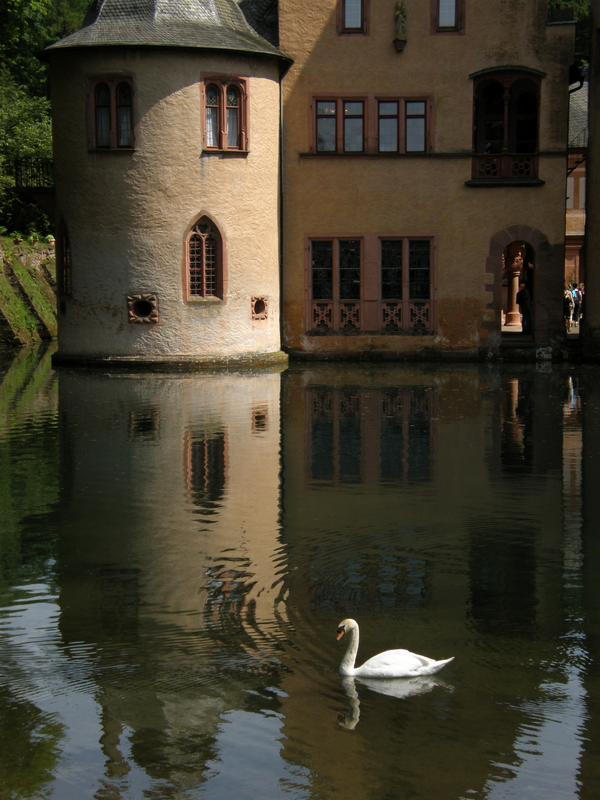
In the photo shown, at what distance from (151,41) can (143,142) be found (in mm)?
2241

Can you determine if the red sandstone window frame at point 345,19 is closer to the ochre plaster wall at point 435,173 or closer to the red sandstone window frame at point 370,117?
the ochre plaster wall at point 435,173

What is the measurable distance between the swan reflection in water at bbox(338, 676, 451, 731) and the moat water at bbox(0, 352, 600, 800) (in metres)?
0.02

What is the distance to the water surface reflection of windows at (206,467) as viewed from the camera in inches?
612

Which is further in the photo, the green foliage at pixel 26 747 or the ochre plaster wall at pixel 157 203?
the ochre plaster wall at pixel 157 203

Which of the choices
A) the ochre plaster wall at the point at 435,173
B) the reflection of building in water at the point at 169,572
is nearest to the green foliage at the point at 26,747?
the reflection of building in water at the point at 169,572

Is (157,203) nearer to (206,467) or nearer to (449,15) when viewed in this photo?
(449,15)

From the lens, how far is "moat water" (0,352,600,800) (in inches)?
310

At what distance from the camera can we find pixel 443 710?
8609 mm

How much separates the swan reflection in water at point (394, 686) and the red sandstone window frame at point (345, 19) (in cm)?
2693

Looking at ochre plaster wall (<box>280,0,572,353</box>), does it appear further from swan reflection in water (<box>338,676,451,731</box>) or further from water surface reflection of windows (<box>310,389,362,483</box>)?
swan reflection in water (<box>338,676,451,731</box>)

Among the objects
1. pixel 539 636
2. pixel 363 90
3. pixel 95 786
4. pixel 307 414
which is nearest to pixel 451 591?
pixel 539 636

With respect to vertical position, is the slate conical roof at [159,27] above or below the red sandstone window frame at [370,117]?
above

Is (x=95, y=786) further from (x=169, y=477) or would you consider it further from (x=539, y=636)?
(x=169, y=477)

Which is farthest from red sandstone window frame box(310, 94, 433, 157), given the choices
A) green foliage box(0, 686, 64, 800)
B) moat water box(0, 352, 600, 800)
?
green foliage box(0, 686, 64, 800)
